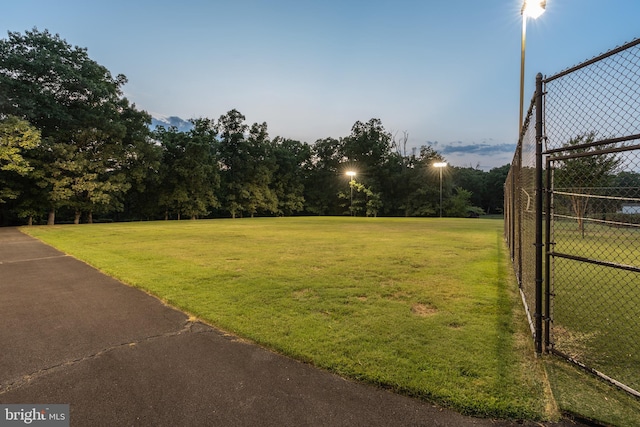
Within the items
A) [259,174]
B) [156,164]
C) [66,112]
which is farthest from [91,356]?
[259,174]

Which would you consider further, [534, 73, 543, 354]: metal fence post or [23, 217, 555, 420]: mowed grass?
[534, 73, 543, 354]: metal fence post

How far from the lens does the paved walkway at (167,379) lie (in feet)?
6.91

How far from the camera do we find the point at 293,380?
252cm

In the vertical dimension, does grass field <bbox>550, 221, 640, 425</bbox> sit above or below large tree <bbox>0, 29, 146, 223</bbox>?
below

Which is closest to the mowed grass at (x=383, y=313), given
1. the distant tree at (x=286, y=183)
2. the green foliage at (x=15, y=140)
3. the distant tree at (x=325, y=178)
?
the green foliage at (x=15, y=140)

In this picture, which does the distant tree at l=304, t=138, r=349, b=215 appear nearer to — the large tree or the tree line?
the tree line

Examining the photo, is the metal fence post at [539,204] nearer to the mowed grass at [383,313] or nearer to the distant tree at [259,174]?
the mowed grass at [383,313]

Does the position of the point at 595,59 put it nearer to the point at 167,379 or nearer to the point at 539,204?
the point at 539,204

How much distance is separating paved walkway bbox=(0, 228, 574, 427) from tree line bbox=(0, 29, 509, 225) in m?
20.9

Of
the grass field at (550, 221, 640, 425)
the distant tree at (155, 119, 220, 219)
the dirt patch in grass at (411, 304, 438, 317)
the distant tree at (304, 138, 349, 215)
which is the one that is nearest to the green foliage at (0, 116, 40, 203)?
the distant tree at (155, 119, 220, 219)

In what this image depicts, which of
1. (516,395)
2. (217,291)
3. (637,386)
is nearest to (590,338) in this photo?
(637,386)

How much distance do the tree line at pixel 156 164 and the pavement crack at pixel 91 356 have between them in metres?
21.5

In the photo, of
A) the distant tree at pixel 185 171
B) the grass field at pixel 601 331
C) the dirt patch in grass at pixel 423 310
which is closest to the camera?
the grass field at pixel 601 331

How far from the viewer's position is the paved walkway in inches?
82.9
